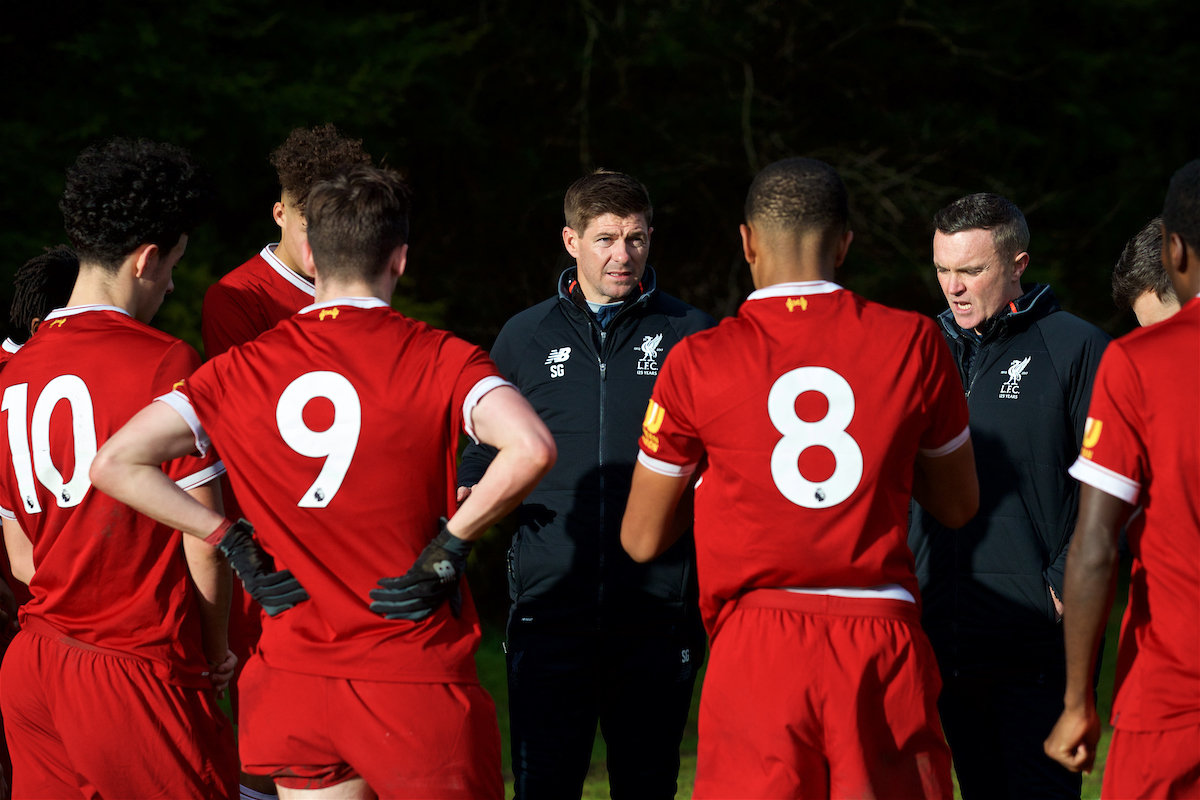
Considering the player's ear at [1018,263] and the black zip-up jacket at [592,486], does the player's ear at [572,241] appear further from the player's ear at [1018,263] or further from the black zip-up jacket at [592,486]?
the player's ear at [1018,263]

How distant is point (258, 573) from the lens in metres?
2.65

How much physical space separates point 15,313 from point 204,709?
195 cm

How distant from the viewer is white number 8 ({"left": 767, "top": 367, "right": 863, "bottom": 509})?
2.57m

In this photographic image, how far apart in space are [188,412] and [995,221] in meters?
2.62

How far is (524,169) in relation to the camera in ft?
37.5

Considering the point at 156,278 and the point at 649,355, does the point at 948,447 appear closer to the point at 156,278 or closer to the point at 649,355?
the point at 649,355

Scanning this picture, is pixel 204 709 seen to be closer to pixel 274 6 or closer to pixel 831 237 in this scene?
pixel 831 237

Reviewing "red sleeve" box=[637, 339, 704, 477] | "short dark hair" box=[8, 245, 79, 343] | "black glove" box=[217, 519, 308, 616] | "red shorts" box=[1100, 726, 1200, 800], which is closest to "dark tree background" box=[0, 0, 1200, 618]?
"short dark hair" box=[8, 245, 79, 343]

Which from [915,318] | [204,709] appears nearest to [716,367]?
[915,318]

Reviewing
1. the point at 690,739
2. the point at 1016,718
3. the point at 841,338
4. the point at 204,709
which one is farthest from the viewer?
the point at 690,739

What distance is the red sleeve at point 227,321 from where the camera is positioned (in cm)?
391

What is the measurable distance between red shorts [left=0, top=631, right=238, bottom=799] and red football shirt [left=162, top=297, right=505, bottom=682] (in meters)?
0.53

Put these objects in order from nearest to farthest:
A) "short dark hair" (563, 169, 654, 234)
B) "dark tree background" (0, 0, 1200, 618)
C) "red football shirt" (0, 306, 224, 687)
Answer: "red football shirt" (0, 306, 224, 687) → "short dark hair" (563, 169, 654, 234) → "dark tree background" (0, 0, 1200, 618)

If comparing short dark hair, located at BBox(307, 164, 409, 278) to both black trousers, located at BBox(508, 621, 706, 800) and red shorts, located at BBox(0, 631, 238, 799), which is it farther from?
black trousers, located at BBox(508, 621, 706, 800)
